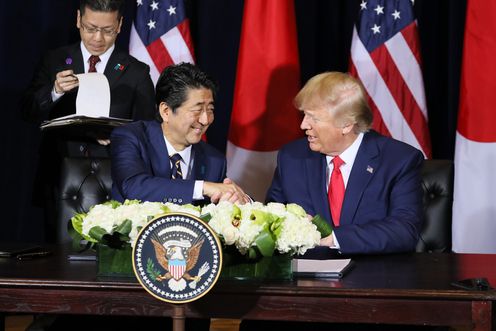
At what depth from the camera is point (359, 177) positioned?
10.5 ft

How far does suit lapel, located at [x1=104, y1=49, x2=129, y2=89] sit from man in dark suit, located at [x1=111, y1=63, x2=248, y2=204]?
711 mm

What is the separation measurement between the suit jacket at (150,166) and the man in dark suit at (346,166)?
1.02ft

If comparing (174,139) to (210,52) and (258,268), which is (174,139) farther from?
(210,52)

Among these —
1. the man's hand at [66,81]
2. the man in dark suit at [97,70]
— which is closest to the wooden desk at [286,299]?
the man's hand at [66,81]

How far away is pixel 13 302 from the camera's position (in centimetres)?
231

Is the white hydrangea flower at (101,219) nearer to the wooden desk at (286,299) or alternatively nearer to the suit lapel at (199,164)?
the wooden desk at (286,299)

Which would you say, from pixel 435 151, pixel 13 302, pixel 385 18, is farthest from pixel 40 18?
pixel 13 302

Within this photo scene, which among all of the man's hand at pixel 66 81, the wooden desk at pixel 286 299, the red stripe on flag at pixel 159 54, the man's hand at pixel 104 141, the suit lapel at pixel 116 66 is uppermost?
the red stripe on flag at pixel 159 54

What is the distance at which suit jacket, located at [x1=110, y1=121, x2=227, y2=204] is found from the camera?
10.5 ft

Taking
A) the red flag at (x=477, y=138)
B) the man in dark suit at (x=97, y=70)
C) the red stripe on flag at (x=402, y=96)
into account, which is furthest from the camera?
the red stripe on flag at (x=402, y=96)

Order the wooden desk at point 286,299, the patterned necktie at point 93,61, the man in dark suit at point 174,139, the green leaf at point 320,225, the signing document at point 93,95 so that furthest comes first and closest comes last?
the patterned necktie at point 93,61 < the signing document at point 93,95 < the man in dark suit at point 174,139 < the green leaf at point 320,225 < the wooden desk at point 286,299

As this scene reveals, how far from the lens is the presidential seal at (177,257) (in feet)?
6.36

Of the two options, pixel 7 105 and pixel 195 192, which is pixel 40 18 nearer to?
pixel 7 105

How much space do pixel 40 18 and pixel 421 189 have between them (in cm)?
266
